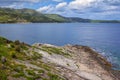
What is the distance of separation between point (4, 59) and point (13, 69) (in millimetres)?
2019

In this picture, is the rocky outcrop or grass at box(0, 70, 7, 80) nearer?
grass at box(0, 70, 7, 80)

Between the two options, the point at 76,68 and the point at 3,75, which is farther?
the point at 76,68

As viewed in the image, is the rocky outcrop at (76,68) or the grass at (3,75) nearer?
the grass at (3,75)

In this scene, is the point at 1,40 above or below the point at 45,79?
above

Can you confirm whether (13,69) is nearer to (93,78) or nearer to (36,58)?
(36,58)

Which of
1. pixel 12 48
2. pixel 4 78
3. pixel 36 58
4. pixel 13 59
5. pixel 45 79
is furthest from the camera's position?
pixel 36 58

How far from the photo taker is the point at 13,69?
91.7 feet

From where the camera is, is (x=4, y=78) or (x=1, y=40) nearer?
(x=4, y=78)

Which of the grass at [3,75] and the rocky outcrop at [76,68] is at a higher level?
the grass at [3,75]

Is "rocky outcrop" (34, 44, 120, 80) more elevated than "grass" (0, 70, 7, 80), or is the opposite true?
"grass" (0, 70, 7, 80)

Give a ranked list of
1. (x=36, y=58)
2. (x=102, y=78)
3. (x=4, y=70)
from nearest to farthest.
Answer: (x=4, y=70) → (x=36, y=58) → (x=102, y=78)

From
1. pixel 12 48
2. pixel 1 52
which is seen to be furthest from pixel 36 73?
pixel 12 48

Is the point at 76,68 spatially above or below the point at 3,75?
below

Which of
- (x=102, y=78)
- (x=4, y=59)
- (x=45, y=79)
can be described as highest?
(x=4, y=59)
